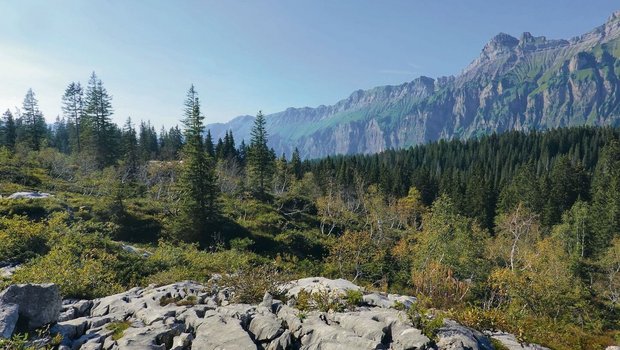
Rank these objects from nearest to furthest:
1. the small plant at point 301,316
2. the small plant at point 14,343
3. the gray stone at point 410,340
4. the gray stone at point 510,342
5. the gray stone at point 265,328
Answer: the small plant at point 14,343 < the gray stone at point 410,340 < the gray stone at point 265,328 < the gray stone at point 510,342 < the small plant at point 301,316

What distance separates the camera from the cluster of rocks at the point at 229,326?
28.5 feet

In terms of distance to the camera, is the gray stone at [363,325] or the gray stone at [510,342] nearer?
the gray stone at [363,325]

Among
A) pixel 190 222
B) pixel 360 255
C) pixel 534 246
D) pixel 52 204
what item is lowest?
pixel 534 246

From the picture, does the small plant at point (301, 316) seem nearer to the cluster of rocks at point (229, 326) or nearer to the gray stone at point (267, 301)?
the cluster of rocks at point (229, 326)

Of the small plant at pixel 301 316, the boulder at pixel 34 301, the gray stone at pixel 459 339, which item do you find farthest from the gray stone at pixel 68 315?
the gray stone at pixel 459 339

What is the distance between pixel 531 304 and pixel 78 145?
84.8m

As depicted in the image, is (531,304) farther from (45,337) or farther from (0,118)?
(0,118)

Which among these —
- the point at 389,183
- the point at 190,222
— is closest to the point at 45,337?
the point at 190,222

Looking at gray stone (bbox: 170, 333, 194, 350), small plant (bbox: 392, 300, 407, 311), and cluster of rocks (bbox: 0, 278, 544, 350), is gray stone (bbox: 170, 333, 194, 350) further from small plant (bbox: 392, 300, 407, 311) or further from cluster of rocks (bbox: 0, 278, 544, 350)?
small plant (bbox: 392, 300, 407, 311)

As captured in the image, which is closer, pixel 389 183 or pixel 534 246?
pixel 534 246

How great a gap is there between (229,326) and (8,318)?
574cm

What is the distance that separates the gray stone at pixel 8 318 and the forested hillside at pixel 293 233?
18.1 feet

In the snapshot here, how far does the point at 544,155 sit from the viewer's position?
453 feet

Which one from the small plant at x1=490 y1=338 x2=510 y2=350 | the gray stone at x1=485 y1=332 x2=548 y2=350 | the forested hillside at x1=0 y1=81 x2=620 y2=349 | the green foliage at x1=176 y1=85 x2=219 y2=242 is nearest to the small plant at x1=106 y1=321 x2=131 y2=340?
the forested hillside at x1=0 y1=81 x2=620 y2=349
